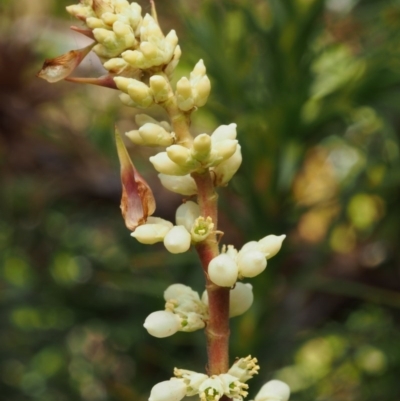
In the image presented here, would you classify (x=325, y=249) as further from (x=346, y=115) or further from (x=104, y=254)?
(x=104, y=254)

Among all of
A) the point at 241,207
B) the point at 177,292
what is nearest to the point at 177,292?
the point at 177,292

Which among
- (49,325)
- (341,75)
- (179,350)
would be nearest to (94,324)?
(49,325)

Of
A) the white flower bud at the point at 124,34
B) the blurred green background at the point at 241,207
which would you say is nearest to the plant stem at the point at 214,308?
the white flower bud at the point at 124,34

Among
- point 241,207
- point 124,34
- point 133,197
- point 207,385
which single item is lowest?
point 207,385

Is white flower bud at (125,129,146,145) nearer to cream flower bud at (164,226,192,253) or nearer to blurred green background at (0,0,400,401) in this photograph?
cream flower bud at (164,226,192,253)

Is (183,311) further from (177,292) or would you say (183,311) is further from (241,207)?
(241,207)

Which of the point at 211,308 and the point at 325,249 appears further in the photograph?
the point at 325,249
